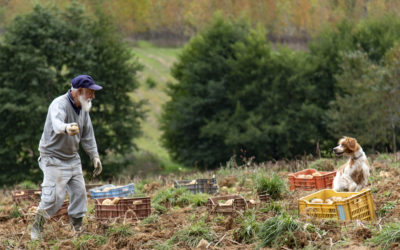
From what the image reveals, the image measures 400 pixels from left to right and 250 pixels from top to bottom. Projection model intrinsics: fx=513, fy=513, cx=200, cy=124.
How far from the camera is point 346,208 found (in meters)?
6.38

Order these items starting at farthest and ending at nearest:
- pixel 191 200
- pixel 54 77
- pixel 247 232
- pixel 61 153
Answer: pixel 54 77
pixel 191 200
pixel 61 153
pixel 247 232

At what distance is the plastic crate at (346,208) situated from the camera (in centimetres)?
636

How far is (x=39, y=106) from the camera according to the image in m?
26.6

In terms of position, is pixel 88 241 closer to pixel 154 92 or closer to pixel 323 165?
pixel 323 165

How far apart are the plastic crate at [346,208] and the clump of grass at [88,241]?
255 centimetres

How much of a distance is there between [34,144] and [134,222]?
22543 millimetres

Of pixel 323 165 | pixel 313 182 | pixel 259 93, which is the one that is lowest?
pixel 323 165

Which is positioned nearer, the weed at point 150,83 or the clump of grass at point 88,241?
the clump of grass at point 88,241

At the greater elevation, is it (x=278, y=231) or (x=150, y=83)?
(x=150, y=83)

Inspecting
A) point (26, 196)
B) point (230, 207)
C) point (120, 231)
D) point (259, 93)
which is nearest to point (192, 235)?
point (120, 231)

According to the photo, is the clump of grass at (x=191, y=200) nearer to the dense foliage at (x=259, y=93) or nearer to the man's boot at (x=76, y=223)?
the man's boot at (x=76, y=223)

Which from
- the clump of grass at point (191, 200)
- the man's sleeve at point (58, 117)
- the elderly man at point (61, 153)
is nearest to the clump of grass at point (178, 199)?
the clump of grass at point (191, 200)

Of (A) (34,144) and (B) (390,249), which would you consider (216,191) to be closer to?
(B) (390,249)

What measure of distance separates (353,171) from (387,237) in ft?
10.1
